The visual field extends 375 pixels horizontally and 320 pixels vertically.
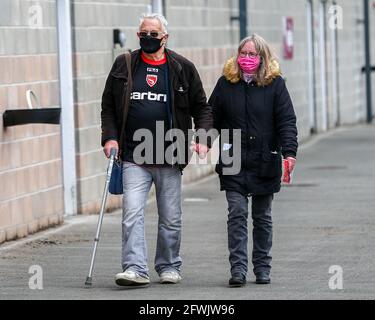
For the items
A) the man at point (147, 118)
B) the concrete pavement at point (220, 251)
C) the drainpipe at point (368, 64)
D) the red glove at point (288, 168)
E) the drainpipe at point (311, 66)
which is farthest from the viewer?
the drainpipe at point (368, 64)

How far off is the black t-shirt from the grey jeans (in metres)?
0.17

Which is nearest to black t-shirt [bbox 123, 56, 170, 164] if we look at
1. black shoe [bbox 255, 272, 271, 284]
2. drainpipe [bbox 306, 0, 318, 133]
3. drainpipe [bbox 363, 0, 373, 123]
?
black shoe [bbox 255, 272, 271, 284]

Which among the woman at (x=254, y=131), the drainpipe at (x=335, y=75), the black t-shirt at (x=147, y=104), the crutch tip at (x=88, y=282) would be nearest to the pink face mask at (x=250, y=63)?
the woman at (x=254, y=131)

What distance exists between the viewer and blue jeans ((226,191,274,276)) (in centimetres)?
1038

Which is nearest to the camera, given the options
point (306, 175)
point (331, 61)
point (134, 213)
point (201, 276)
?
point (134, 213)

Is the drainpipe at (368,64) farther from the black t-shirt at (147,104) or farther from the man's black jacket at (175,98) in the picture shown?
the black t-shirt at (147,104)

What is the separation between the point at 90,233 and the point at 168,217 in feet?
11.7

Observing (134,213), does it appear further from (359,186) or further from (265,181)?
(359,186)

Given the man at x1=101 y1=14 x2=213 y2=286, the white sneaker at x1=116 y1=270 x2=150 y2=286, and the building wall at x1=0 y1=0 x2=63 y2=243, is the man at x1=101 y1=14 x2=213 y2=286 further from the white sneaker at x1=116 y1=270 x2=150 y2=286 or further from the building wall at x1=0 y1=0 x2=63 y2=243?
the building wall at x1=0 y1=0 x2=63 y2=243

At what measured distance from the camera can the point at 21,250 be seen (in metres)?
12.6

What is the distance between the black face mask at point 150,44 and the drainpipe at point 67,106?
15.1 feet

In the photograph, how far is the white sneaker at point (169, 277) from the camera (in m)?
10.4
